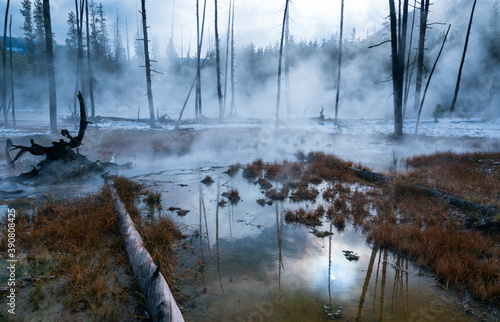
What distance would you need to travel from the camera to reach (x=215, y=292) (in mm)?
3018

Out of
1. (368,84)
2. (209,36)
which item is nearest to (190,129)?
(368,84)

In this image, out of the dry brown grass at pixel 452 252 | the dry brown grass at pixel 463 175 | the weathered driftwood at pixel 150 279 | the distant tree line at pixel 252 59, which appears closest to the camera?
the weathered driftwood at pixel 150 279

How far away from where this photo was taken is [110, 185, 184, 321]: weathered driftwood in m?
2.18

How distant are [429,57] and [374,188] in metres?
32.4

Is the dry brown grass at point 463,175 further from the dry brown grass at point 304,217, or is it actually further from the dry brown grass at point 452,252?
the dry brown grass at point 304,217

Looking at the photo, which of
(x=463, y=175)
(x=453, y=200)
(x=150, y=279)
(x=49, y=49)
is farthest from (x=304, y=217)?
(x=49, y=49)

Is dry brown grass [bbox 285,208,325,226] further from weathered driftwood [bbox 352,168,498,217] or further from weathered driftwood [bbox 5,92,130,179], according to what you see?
weathered driftwood [bbox 5,92,130,179]

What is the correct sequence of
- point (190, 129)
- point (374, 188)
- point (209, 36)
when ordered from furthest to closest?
point (209, 36)
point (190, 129)
point (374, 188)

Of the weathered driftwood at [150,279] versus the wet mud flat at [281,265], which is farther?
the wet mud flat at [281,265]

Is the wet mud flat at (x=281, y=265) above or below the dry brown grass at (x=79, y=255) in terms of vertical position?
below

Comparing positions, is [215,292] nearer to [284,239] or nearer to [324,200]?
[284,239]

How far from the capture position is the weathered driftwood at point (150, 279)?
2.18m

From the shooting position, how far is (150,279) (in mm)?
2568

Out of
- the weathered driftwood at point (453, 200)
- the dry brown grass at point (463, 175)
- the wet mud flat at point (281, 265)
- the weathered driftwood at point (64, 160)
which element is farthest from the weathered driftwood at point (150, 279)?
the dry brown grass at point (463, 175)
